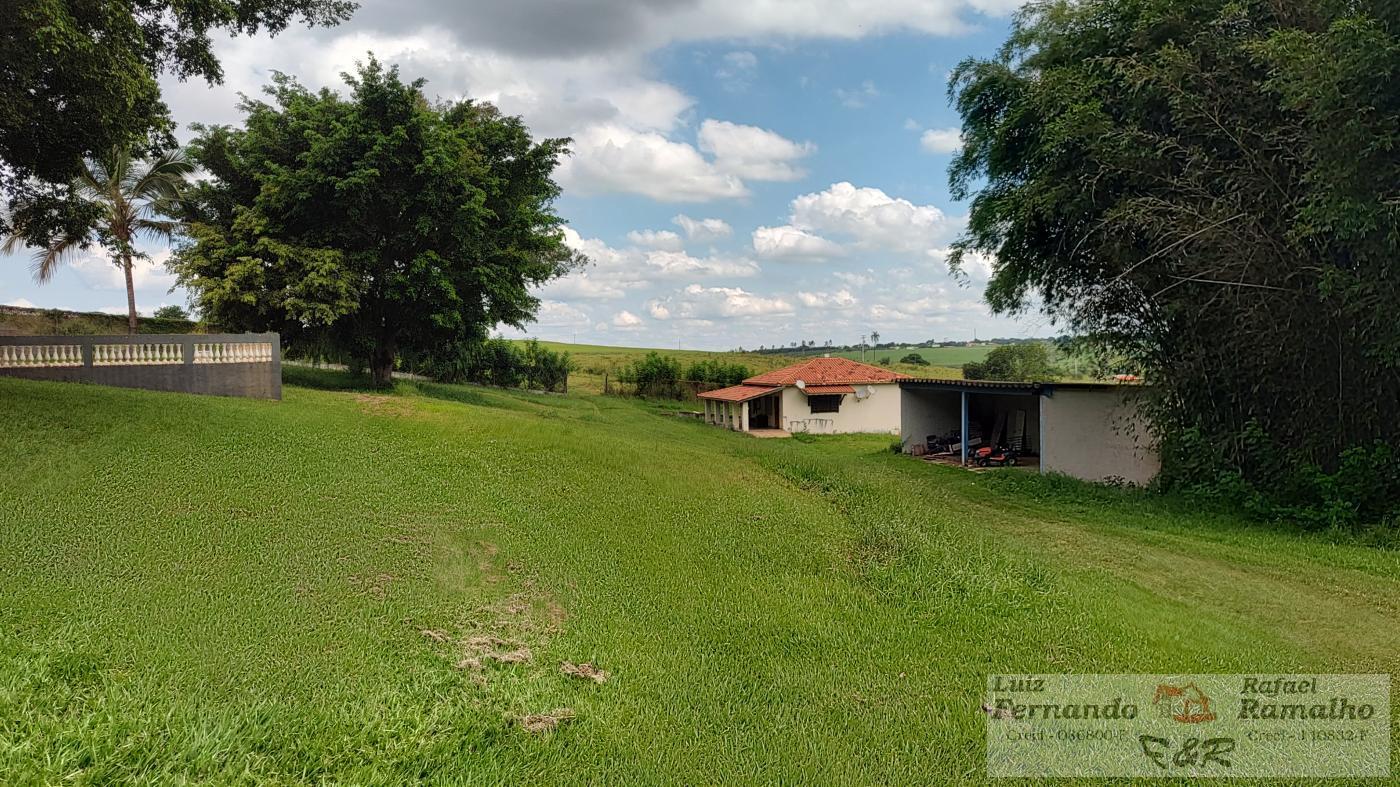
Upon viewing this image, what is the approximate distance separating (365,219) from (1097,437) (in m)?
17.4

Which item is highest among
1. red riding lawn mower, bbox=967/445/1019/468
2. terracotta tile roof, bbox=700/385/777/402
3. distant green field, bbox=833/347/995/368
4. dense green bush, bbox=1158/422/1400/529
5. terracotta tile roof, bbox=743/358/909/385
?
distant green field, bbox=833/347/995/368

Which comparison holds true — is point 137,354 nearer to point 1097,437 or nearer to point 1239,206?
point 1239,206

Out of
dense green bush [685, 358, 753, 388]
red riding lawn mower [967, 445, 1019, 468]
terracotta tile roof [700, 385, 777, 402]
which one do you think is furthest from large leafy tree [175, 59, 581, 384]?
dense green bush [685, 358, 753, 388]

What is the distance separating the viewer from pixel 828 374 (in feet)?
89.1

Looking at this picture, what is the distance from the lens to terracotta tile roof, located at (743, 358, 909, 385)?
26422 millimetres

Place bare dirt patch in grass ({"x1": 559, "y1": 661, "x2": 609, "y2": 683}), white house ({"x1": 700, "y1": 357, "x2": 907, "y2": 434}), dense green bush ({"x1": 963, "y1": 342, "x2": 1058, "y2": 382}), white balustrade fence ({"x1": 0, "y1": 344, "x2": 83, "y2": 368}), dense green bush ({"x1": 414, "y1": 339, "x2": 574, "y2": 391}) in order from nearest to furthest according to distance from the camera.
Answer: bare dirt patch in grass ({"x1": 559, "y1": 661, "x2": 609, "y2": 683}) < white balustrade fence ({"x1": 0, "y1": 344, "x2": 83, "y2": 368}) < white house ({"x1": 700, "y1": 357, "x2": 907, "y2": 434}) < dense green bush ({"x1": 414, "y1": 339, "x2": 574, "y2": 391}) < dense green bush ({"x1": 963, "y1": 342, "x2": 1058, "y2": 382})

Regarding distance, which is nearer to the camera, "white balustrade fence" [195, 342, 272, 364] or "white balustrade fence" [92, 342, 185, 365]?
"white balustrade fence" [92, 342, 185, 365]

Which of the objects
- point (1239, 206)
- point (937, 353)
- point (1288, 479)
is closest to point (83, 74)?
point (1239, 206)

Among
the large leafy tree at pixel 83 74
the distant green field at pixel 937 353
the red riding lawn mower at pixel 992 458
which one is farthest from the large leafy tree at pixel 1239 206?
the distant green field at pixel 937 353

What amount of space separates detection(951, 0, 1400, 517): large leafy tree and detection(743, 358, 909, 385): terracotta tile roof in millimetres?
15354

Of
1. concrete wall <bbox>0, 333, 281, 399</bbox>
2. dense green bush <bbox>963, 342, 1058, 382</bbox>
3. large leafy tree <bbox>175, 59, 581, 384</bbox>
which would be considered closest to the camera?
concrete wall <bbox>0, 333, 281, 399</bbox>

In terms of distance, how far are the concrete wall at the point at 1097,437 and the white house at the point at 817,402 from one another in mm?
11272

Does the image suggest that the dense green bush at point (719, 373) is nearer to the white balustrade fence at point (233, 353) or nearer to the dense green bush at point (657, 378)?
the dense green bush at point (657, 378)

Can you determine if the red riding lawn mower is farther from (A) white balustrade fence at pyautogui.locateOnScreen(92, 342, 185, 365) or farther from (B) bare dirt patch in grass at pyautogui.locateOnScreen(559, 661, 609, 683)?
(A) white balustrade fence at pyautogui.locateOnScreen(92, 342, 185, 365)
